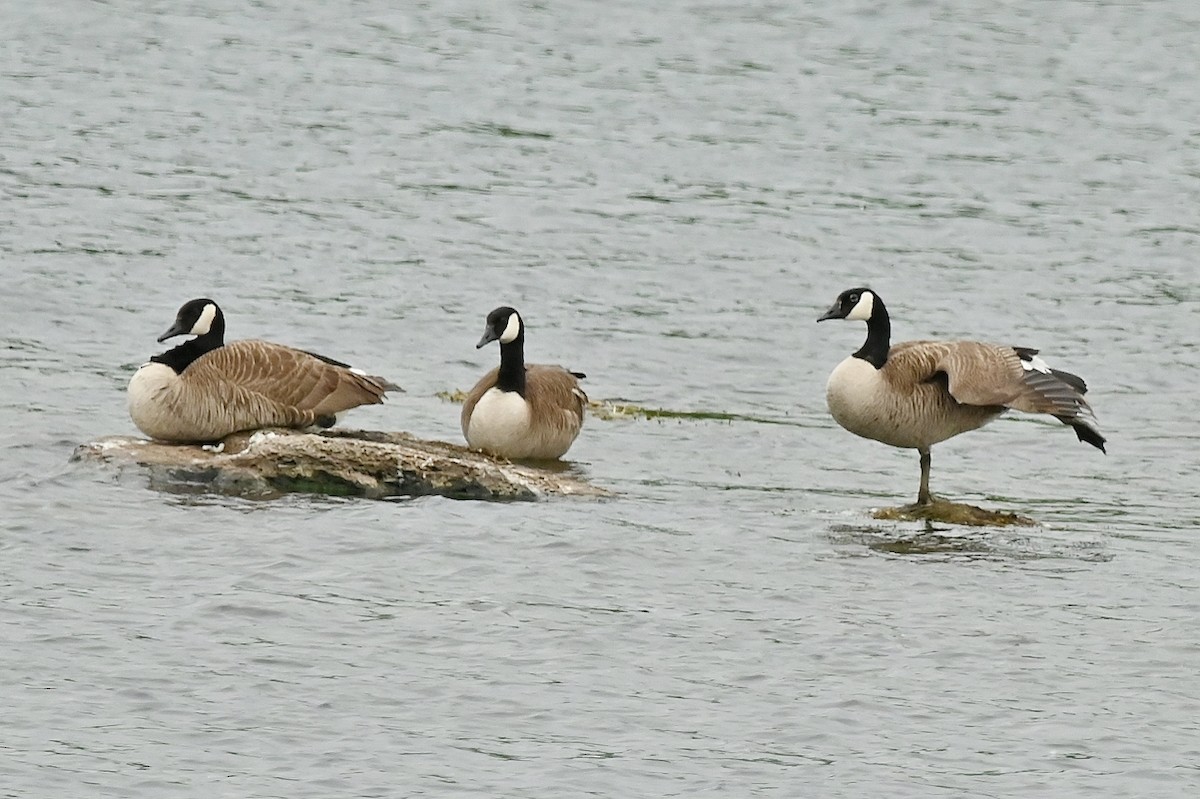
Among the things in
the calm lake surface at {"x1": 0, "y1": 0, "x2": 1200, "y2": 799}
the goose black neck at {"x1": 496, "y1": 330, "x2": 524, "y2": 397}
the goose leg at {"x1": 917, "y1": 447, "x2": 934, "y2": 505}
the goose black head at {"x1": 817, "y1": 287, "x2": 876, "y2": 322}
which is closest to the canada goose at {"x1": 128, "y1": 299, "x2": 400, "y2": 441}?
the calm lake surface at {"x1": 0, "y1": 0, "x2": 1200, "y2": 799}

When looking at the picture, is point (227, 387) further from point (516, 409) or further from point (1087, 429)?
point (1087, 429)

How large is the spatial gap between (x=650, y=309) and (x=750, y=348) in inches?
62.1

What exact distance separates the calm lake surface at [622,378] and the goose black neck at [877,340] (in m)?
1.00

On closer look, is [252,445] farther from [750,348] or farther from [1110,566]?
[750,348]

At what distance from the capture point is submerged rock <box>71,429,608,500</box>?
13.0m

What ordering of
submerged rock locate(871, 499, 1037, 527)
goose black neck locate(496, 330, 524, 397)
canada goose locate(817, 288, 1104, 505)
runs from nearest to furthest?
1. submerged rock locate(871, 499, 1037, 527)
2. canada goose locate(817, 288, 1104, 505)
3. goose black neck locate(496, 330, 524, 397)

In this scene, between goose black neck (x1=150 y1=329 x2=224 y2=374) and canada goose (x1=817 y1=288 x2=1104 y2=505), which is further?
goose black neck (x1=150 y1=329 x2=224 y2=374)

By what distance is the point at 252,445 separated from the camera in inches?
519

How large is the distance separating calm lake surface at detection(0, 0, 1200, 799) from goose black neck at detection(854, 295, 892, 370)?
1.00 meters

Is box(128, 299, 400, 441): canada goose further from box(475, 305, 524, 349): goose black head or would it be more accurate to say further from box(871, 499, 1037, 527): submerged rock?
box(871, 499, 1037, 527): submerged rock

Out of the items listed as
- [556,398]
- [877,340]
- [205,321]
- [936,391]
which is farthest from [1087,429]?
[205,321]

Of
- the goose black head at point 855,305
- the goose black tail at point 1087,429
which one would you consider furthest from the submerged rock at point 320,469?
the goose black tail at point 1087,429

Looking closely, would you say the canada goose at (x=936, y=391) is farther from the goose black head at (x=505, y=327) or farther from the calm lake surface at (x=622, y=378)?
the goose black head at (x=505, y=327)

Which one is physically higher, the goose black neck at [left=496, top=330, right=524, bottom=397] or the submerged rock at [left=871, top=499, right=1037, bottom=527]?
the goose black neck at [left=496, top=330, right=524, bottom=397]
